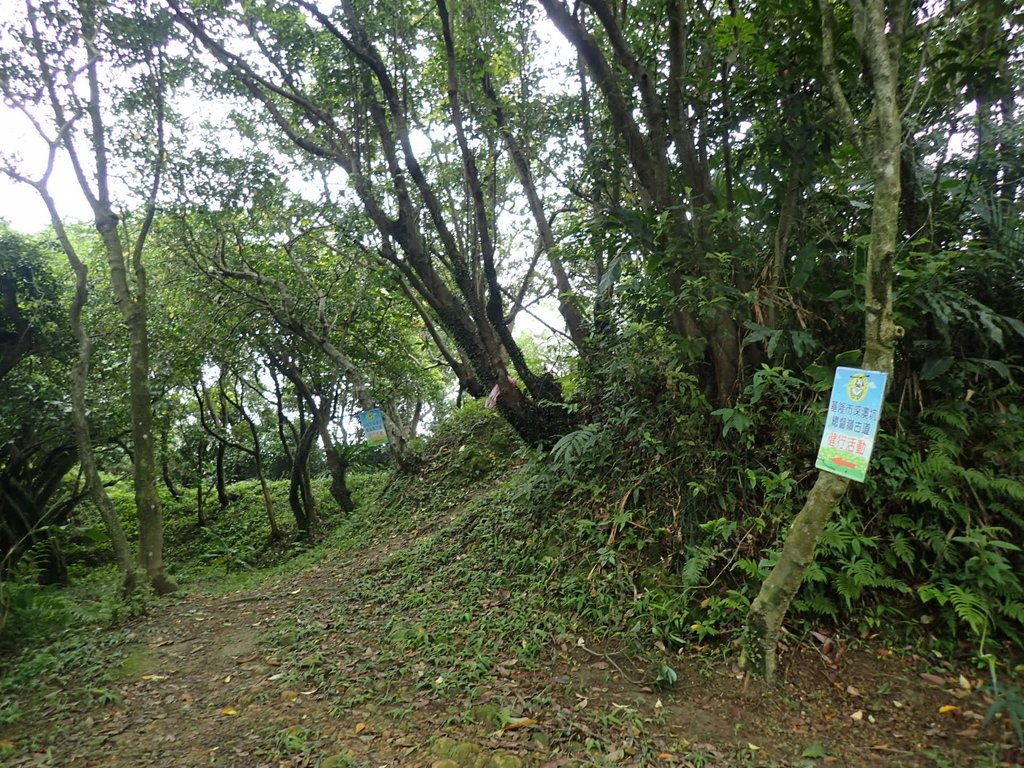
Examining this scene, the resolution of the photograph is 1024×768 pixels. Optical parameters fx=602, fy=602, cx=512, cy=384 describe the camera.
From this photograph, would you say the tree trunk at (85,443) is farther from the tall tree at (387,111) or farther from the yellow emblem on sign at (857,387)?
the yellow emblem on sign at (857,387)

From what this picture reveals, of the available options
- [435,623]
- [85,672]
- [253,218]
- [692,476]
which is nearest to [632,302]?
[692,476]

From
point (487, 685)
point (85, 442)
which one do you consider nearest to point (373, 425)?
point (85, 442)

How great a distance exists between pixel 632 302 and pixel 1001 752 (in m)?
A: 4.53

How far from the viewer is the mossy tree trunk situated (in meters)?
3.39

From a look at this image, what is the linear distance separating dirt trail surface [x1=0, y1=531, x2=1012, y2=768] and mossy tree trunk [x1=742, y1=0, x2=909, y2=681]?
49 centimetres

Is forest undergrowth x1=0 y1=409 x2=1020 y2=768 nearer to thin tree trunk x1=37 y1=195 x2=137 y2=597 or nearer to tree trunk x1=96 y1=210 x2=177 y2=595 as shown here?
thin tree trunk x1=37 y1=195 x2=137 y2=597

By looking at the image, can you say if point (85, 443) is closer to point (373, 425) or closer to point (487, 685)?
point (373, 425)

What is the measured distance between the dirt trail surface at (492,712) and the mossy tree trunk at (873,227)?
488mm

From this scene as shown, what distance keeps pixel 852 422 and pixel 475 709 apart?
2.99 meters

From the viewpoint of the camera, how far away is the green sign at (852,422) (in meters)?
3.28

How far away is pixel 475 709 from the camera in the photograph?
404 centimetres

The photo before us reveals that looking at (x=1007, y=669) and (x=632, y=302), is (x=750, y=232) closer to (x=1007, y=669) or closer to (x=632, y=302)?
(x=632, y=302)

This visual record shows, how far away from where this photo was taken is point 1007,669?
12.2 feet

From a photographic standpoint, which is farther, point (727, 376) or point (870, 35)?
point (727, 376)
